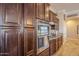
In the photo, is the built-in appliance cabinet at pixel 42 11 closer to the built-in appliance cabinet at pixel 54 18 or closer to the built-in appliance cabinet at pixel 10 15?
the built-in appliance cabinet at pixel 54 18

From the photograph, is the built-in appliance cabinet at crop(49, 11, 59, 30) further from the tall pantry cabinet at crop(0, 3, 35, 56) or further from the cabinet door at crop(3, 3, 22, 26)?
the cabinet door at crop(3, 3, 22, 26)

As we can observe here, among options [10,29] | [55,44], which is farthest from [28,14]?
[55,44]

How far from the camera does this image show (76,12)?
223 cm

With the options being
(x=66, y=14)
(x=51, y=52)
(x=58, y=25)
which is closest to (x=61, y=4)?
(x=66, y=14)

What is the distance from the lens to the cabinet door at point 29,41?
2174 millimetres

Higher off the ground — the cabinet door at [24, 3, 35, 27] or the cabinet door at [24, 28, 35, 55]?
the cabinet door at [24, 3, 35, 27]

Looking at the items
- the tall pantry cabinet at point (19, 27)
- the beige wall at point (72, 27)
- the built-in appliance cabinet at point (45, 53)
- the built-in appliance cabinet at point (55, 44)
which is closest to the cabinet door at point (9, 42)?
the tall pantry cabinet at point (19, 27)

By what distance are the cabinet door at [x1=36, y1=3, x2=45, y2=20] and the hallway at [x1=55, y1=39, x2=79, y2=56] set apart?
0.58 metres

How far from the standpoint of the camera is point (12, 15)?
2123 mm

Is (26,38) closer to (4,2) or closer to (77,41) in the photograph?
(4,2)

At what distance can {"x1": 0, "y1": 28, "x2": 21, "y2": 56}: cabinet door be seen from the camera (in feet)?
6.81

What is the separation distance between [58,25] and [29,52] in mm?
634

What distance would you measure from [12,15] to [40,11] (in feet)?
1.50

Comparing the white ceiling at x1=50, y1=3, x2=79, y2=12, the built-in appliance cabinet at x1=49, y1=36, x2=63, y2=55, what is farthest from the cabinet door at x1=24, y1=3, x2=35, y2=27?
the built-in appliance cabinet at x1=49, y1=36, x2=63, y2=55
